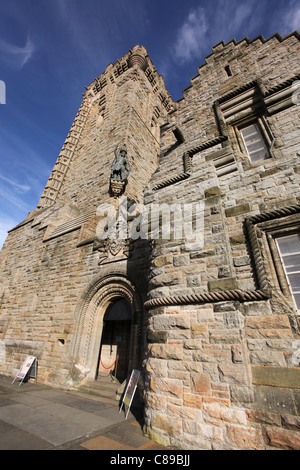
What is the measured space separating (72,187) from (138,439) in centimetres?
1131

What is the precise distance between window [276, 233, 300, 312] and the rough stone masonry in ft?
0.05

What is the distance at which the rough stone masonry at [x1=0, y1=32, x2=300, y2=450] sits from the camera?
2.40 metres

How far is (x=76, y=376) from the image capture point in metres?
5.46

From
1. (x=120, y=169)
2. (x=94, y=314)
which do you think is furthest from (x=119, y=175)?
(x=94, y=314)

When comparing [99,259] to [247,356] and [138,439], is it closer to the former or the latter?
[138,439]

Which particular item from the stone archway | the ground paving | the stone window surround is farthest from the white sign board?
the stone window surround

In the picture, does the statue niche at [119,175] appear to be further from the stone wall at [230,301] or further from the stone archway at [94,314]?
the stone wall at [230,301]

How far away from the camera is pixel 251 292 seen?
2.72m

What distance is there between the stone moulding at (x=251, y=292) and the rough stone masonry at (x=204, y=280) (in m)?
0.01

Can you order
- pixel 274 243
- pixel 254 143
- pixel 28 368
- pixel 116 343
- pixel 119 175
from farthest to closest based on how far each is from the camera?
1. pixel 119 175
2. pixel 116 343
3. pixel 28 368
4. pixel 254 143
5. pixel 274 243

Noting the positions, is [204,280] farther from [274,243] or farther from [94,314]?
[94,314]

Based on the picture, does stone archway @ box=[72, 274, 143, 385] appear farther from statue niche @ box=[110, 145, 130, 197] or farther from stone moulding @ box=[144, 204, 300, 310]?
statue niche @ box=[110, 145, 130, 197]

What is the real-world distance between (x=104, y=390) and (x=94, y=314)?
1836 mm

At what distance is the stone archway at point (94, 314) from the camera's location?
5.41 meters
